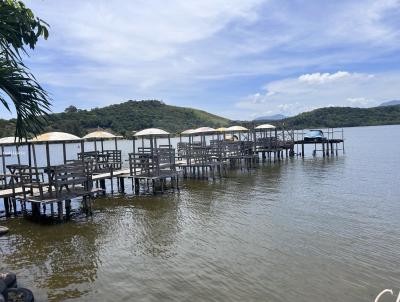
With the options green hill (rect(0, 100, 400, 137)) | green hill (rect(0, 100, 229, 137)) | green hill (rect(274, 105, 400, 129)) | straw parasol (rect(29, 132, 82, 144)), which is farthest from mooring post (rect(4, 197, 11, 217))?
green hill (rect(274, 105, 400, 129))

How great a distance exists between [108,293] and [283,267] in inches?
160

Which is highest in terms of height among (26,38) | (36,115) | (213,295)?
(26,38)

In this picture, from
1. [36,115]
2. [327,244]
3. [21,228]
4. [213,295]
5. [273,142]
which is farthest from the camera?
[273,142]

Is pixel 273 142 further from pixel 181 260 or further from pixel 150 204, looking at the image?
pixel 181 260

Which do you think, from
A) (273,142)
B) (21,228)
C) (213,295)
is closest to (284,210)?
(213,295)

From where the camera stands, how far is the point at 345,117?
440 feet

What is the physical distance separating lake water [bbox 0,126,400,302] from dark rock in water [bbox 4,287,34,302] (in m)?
0.86

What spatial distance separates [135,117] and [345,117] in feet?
237

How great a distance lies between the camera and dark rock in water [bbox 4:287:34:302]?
7.17 m

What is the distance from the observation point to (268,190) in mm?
20297

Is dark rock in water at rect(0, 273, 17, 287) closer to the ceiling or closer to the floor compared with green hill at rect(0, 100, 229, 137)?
closer to the floor

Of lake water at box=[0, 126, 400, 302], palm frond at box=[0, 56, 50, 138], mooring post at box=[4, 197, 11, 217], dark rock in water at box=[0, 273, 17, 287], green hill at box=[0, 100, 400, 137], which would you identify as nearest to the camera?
palm frond at box=[0, 56, 50, 138]

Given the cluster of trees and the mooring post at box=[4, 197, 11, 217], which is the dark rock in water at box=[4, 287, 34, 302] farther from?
the cluster of trees

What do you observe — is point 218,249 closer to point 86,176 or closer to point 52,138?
point 86,176
